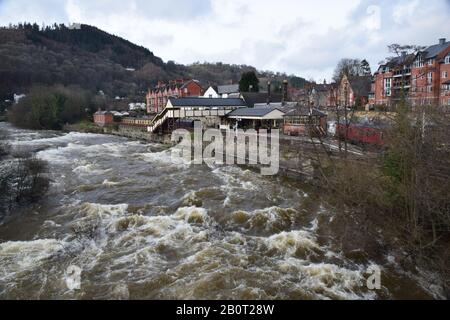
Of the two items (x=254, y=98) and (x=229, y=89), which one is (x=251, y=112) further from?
(x=229, y=89)

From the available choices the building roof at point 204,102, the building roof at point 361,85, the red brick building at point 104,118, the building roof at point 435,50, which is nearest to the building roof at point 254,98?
the building roof at point 204,102

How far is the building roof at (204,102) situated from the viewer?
3503cm

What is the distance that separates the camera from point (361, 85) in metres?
42.6

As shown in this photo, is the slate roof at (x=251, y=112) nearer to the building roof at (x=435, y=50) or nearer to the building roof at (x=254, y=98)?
the building roof at (x=254, y=98)

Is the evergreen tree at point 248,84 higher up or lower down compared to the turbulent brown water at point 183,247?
higher up

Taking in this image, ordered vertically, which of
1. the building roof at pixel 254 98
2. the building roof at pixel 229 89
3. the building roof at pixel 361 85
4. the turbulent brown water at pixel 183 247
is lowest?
the turbulent brown water at pixel 183 247

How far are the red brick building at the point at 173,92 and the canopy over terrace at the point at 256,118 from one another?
641 inches

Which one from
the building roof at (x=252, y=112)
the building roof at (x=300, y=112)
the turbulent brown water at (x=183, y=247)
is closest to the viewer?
the turbulent brown water at (x=183, y=247)

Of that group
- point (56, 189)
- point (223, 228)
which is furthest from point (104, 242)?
point (56, 189)

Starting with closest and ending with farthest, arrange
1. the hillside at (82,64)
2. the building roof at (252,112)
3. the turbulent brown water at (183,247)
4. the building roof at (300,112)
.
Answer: the turbulent brown water at (183,247) < the building roof at (300,112) < the building roof at (252,112) < the hillside at (82,64)

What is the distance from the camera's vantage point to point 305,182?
17.2 metres

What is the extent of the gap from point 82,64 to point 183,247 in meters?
110

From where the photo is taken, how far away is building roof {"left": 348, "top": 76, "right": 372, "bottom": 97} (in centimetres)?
4122

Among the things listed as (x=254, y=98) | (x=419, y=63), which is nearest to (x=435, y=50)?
(x=419, y=63)
